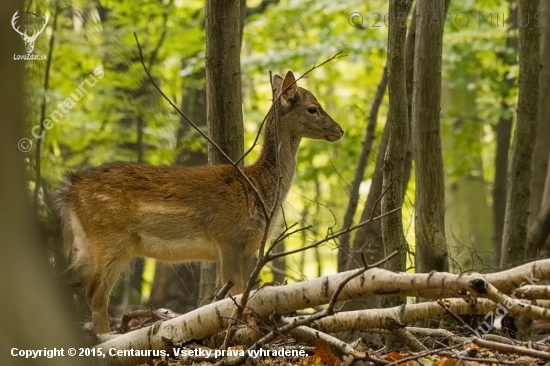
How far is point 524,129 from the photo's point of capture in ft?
25.5

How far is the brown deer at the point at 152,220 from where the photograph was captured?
6.68 m

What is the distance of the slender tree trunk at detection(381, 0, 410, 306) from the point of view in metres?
6.08

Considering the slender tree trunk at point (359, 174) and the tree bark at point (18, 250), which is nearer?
the tree bark at point (18, 250)

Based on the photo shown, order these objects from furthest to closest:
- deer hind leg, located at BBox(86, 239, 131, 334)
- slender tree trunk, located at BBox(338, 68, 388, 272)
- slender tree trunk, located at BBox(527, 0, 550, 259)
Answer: slender tree trunk, located at BBox(527, 0, 550, 259), slender tree trunk, located at BBox(338, 68, 388, 272), deer hind leg, located at BBox(86, 239, 131, 334)

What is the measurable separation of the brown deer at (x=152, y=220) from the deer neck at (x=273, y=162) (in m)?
0.15

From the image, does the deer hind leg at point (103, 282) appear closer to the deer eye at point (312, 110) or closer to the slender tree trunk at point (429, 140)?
the deer eye at point (312, 110)

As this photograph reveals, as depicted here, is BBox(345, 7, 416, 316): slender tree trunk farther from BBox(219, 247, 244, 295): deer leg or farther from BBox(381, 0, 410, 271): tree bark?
BBox(219, 247, 244, 295): deer leg

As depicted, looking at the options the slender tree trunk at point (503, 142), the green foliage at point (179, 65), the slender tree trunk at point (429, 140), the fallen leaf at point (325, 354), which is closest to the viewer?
the fallen leaf at point (325, 354)

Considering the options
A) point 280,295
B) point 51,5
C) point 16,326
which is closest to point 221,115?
point 280,295

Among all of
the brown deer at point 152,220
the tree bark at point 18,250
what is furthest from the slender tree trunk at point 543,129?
the tree bark at point 18,250

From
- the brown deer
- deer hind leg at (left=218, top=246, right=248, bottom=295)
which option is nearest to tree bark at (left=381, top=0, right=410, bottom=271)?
the brown deer

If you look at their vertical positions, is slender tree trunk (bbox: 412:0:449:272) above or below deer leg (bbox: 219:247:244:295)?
above

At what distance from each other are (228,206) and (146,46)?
311 inches

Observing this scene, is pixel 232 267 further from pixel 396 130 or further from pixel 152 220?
pixel 396 130
